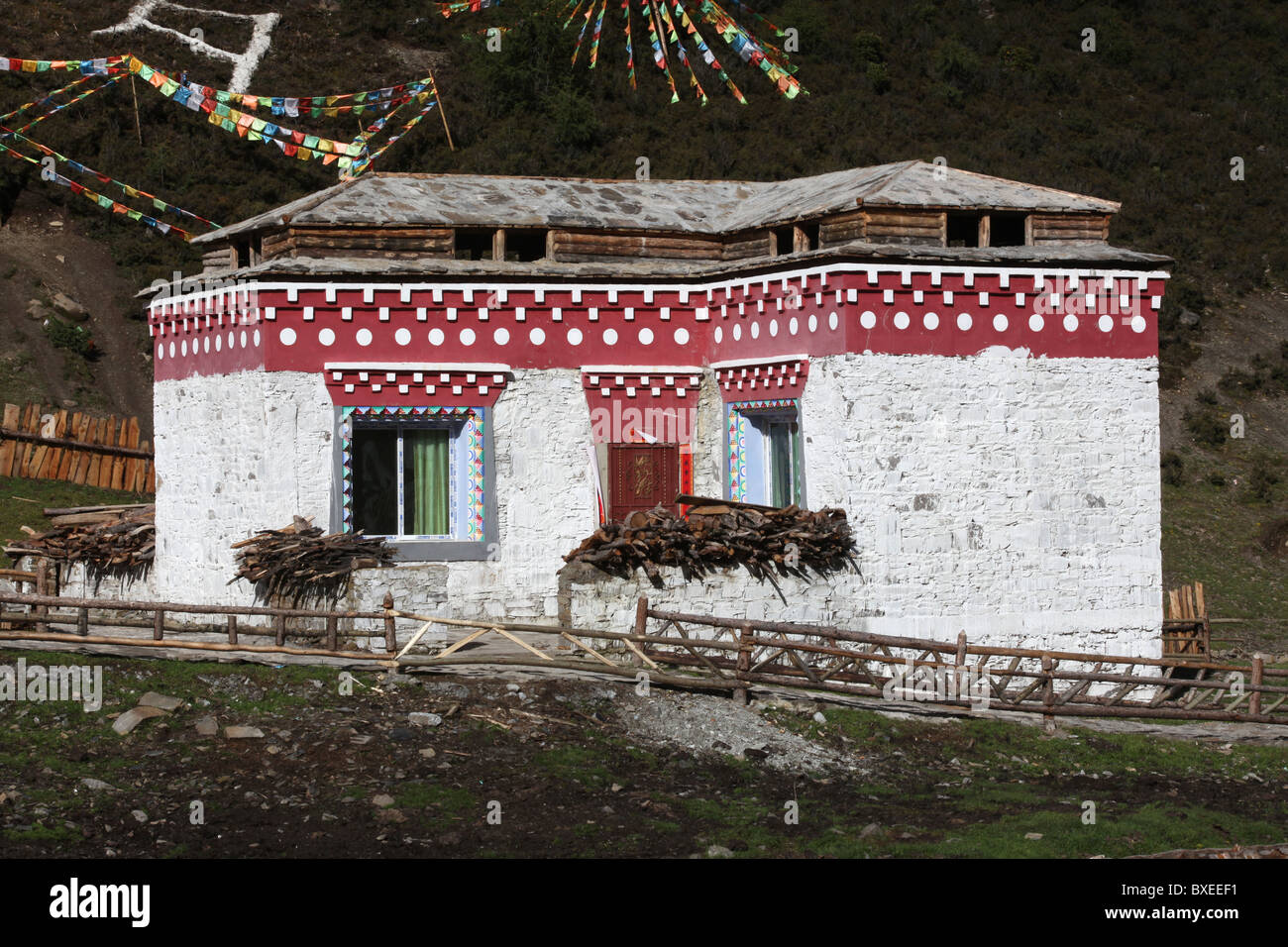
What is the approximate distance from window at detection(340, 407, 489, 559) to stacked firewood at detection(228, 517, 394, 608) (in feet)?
3.20

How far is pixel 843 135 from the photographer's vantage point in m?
51.4

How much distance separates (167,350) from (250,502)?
3.80m

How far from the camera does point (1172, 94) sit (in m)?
57.6

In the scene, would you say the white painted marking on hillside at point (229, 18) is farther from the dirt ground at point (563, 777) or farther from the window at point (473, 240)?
the dirt ground at point (563, 777)

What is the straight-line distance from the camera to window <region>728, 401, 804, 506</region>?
21406 millimetres

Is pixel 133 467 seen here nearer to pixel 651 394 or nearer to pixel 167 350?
pixel 167 350

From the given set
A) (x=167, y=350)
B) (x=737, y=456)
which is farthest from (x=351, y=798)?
(x=167, y=350)

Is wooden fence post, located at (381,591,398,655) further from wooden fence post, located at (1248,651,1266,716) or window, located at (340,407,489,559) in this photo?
wooden fence post, located at (1248,651,1266,716)

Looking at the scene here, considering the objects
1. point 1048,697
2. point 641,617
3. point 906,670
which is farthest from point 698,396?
point 1048,697

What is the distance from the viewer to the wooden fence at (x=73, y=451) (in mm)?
33500

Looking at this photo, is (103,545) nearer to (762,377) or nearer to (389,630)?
(389,630)

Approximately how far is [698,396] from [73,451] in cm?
1804

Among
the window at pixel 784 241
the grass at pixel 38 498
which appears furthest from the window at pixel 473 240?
the grass at pixel 38 498

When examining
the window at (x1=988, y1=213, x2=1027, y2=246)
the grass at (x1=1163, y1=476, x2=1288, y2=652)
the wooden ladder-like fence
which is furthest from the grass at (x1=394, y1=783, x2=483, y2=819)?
the grass at (x1=1163, y1=476, x2=1288, y2=652)
